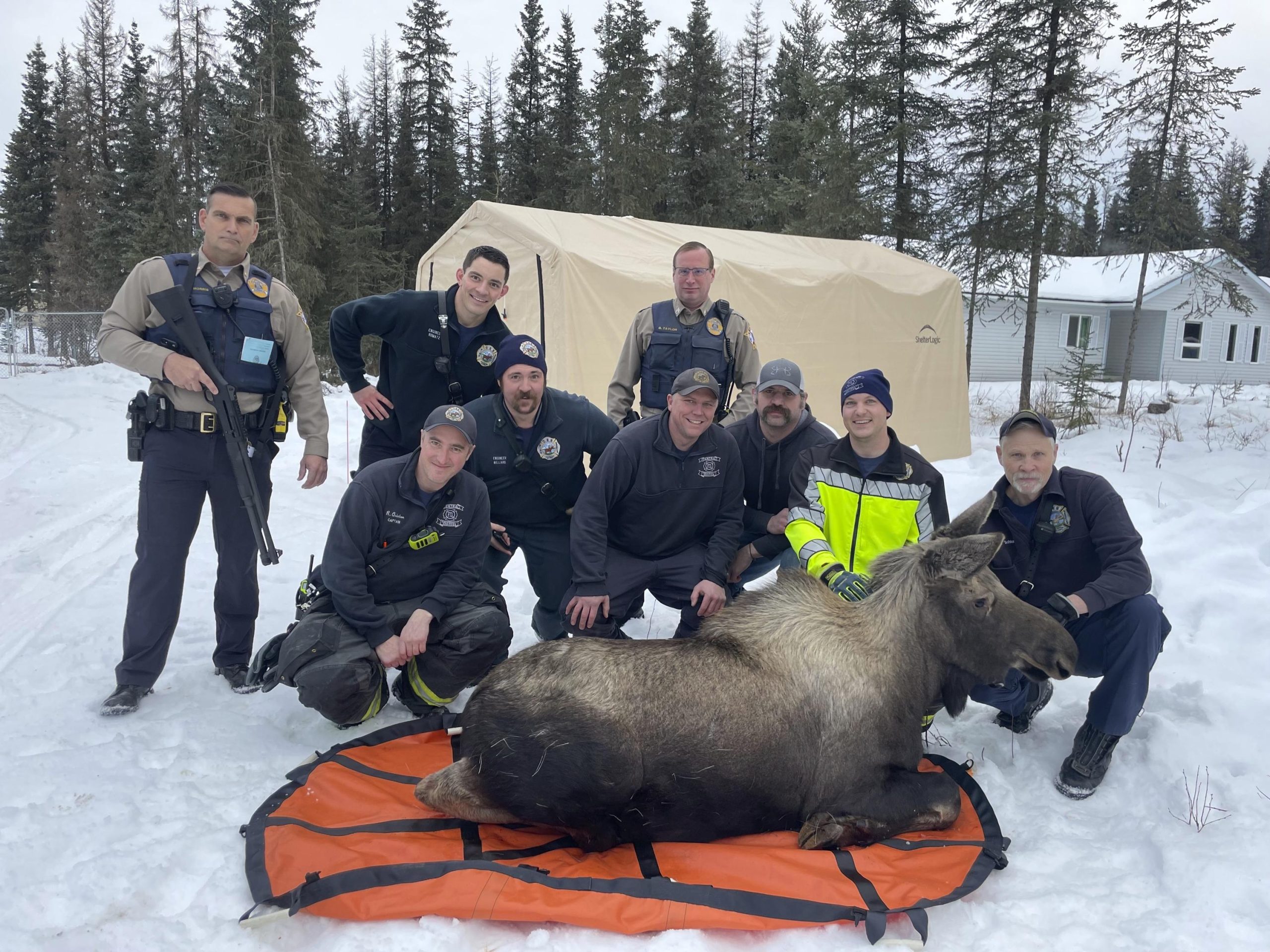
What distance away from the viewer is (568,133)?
92.9ft

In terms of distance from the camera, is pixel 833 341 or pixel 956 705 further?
pixel 833 341

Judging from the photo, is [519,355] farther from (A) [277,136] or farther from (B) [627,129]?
(B) [627,129]

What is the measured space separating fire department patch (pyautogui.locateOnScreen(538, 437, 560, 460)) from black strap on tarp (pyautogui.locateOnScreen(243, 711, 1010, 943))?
7.20 feet

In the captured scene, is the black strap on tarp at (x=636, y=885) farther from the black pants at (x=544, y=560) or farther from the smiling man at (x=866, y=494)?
the black pants at (x=544, y=560)

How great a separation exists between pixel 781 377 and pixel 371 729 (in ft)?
9.46

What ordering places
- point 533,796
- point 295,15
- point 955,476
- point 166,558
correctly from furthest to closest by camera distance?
1. point 295,15
2. point 955,476
3. point 166,558
4. point 533,796

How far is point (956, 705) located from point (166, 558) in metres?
3.77

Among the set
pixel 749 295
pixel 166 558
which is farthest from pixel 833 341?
pixel 166 558

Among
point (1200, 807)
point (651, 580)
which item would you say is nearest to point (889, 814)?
point (1200, 807)

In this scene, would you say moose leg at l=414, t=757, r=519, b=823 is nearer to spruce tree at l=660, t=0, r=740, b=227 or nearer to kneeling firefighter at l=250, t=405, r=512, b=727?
kneeling firefighter at l=250, t=405, r=512, b=727

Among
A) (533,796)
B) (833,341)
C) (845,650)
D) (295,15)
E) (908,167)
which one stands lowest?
(533,796)

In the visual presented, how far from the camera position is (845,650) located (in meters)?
3.16

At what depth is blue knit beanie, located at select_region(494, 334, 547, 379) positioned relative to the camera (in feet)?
14.4

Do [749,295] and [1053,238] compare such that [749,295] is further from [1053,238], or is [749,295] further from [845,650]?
[1053,238]
